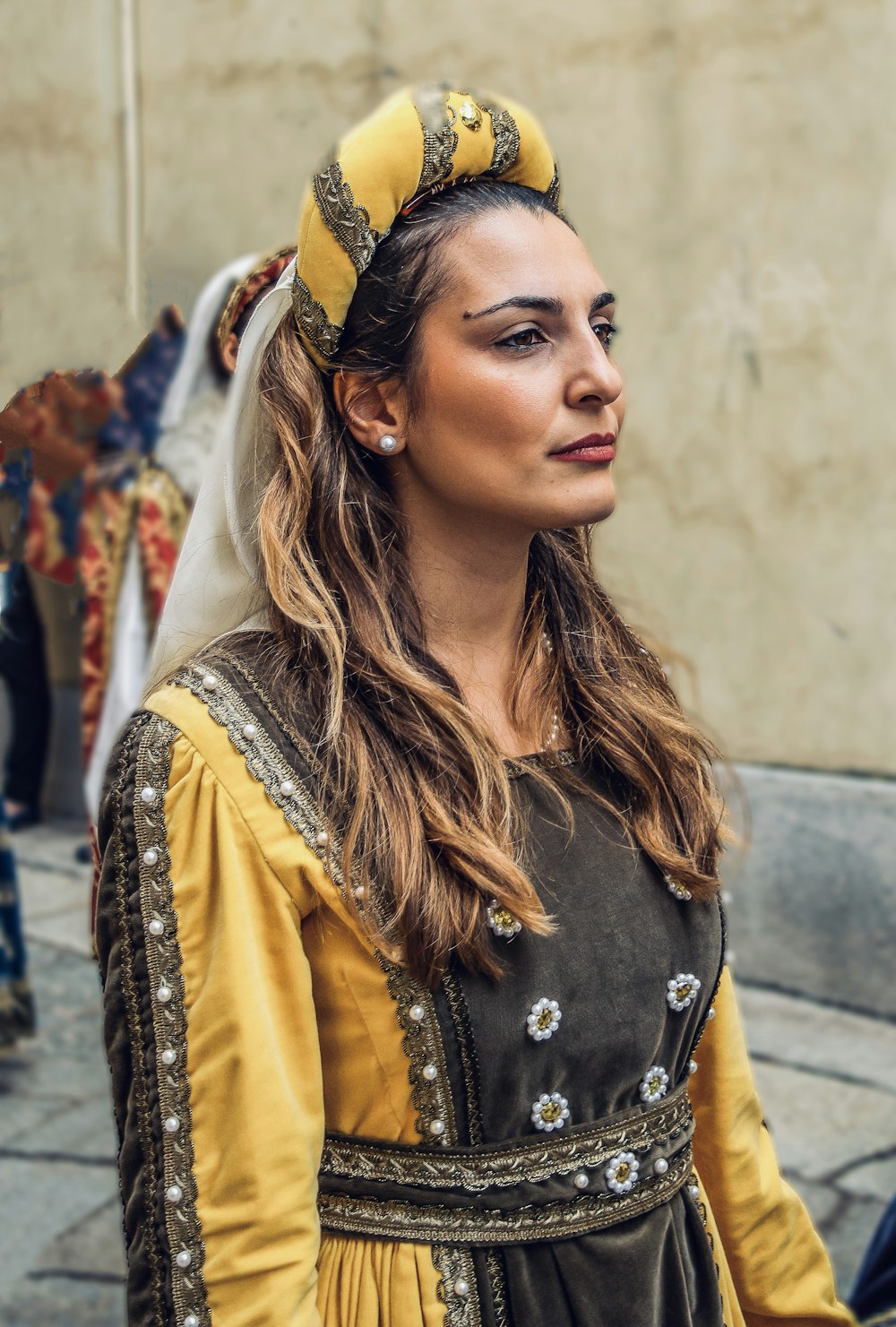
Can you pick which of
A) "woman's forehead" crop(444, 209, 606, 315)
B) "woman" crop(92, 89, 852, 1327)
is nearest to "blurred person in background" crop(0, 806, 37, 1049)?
"woman" crop(92, 89, 852, 1327)

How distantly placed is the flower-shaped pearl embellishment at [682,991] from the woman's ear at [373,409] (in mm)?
641

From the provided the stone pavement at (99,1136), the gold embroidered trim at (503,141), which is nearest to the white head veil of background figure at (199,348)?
the stone pavement at (99,1136)

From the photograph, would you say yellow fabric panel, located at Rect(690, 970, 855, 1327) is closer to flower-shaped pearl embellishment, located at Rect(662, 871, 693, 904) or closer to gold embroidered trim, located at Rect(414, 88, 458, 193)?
flower-shaped pearl embellishment, located at Rect(662, 871, 693, 904)

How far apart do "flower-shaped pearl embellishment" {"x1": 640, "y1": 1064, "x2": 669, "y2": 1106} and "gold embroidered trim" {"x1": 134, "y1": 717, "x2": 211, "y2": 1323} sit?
48cm

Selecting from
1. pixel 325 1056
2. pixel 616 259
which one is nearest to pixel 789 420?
pixel 616 259

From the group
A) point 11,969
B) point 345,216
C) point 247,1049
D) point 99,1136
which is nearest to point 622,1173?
point 247,1049

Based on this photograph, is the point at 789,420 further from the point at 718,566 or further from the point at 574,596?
the point at 574,596

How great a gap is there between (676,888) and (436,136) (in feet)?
2.74

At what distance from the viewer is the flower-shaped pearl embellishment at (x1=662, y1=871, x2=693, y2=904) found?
146cm

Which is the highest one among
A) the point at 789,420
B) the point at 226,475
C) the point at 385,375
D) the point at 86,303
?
the point at 86,303

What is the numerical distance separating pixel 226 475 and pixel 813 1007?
3521 mm

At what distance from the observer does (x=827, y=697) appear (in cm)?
441

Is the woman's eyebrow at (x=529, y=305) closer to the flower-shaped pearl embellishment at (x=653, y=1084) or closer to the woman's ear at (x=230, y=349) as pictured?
the woman's ear at (x=230, y=349)

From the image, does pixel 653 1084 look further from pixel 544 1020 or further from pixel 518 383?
pixel 518 383
